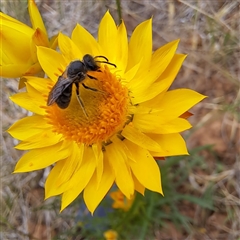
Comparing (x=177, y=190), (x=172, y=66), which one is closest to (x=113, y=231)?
(x=177, y=190)

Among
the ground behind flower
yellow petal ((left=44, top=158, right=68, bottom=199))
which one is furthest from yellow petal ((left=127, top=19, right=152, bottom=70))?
the ground behind flower

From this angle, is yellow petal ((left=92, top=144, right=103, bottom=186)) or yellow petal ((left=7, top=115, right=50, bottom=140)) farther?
yellow petal ((left=7, top=115, right=50, bottom=140))

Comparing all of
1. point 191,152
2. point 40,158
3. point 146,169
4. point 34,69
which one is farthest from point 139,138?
point 191,152

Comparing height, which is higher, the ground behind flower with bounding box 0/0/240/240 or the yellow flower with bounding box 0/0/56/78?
the yellow flower with bounding box 0/0/56/78

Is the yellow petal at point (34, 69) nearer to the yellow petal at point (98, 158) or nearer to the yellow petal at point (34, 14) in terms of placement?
the yellow petal at point (34, 14)

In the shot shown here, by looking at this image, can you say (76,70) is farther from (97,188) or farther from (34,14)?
(97,188)

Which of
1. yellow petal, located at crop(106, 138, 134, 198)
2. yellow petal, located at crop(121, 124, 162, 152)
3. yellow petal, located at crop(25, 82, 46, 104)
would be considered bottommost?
yellow petal, located at crop(106, 138, 134, 198)

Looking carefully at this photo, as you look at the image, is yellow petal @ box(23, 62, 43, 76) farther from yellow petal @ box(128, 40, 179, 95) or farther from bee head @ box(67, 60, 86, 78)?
yellow petal @ box(128, 40, 179, 95)
